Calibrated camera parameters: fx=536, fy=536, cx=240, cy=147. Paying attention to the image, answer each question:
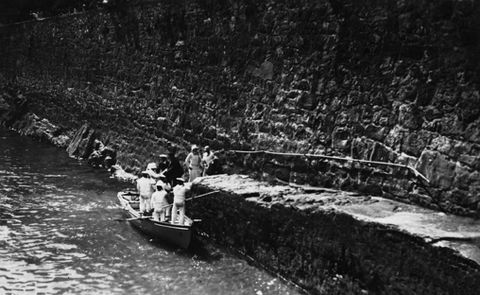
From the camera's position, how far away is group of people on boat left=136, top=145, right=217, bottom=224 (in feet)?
37.8

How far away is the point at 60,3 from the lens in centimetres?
2738

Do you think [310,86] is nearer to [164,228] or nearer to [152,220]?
[164,228]

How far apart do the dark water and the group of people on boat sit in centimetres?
69

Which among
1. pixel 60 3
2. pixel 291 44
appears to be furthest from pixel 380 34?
pixel 60 3

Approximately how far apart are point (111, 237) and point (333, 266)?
17.9 ft

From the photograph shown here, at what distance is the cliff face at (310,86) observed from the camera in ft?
29.5

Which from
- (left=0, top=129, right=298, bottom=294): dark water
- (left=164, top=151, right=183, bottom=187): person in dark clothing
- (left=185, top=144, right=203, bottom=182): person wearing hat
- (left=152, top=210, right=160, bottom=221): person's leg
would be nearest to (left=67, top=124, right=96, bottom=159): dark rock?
(left=0, top=129, right=298, bottom=294): dark water

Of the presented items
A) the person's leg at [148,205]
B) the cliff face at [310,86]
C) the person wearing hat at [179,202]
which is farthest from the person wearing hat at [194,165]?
the person wearing hat at [179,202]

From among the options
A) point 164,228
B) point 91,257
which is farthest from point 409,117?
point 91,257

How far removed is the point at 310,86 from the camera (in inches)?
468

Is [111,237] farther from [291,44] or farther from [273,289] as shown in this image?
[291,44]

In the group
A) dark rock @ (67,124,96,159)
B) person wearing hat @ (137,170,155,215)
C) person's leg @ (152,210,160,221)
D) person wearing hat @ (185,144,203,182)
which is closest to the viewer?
person's leg @ (152,210,160,221)

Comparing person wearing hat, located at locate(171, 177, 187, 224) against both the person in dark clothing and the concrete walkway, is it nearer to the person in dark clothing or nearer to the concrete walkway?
the concrete walkway

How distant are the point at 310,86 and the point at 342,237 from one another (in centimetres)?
422
